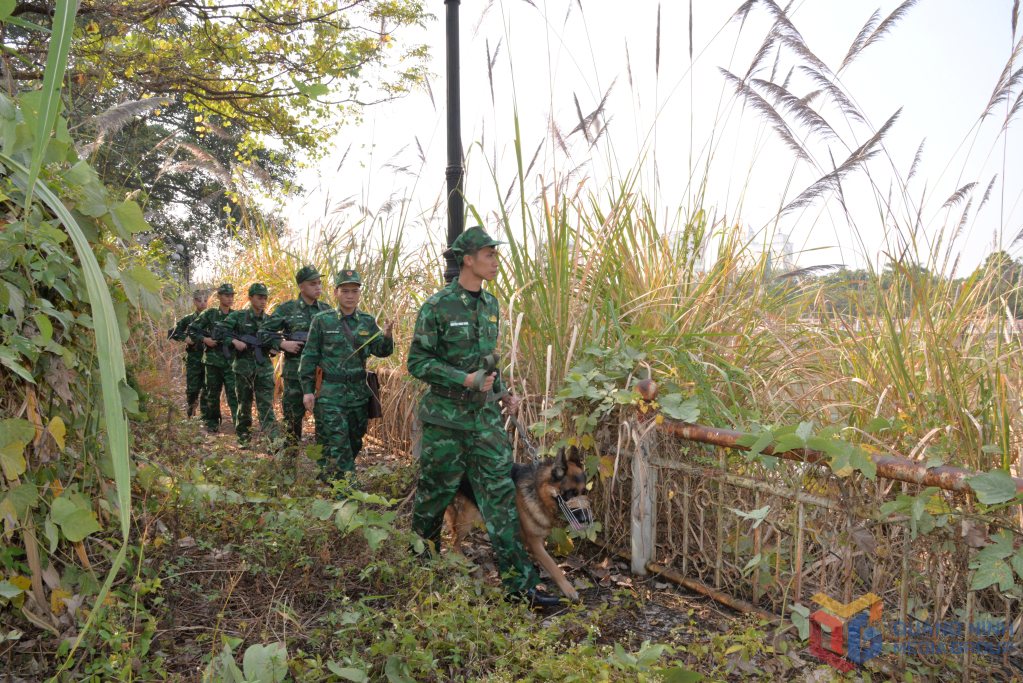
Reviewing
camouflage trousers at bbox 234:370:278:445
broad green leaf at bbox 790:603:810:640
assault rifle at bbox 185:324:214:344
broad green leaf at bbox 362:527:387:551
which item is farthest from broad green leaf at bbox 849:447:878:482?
assault rifle at bbox 185:324:214:344

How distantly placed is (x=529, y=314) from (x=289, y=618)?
2111mm

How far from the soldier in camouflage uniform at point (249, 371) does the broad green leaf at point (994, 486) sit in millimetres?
5822

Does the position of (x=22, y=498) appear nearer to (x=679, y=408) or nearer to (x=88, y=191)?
(x=88, y=191)

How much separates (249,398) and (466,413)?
4497mm

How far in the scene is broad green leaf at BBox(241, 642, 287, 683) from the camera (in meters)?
2.03

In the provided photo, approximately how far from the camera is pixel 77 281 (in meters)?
2.12

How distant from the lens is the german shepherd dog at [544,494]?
329 centimetres

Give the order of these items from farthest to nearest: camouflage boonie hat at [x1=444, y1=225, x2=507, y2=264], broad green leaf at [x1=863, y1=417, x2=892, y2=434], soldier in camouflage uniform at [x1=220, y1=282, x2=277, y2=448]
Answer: soldier in camouflage uniform at [x1=220, y1=282, x2=277, y2=448] < camouflage boonie hat at [x1=444, y1=225, x2=507, y2=264] < broad green leaf at [x1=863, y1=417, x2=892, y2=434]

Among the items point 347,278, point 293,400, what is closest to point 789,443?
point 347,278

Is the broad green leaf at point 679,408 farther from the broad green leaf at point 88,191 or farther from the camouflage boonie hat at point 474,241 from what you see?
the broad green leaf at point 88,191

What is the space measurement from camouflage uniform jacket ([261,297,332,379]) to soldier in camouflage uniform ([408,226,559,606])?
10.0ft

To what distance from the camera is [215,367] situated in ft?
24.6

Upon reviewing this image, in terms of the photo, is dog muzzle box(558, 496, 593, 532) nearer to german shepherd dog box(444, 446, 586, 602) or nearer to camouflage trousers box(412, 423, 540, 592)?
german shepherd dog box(444, 446, 586, 602)

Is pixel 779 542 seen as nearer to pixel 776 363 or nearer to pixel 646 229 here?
pixel 776 363
